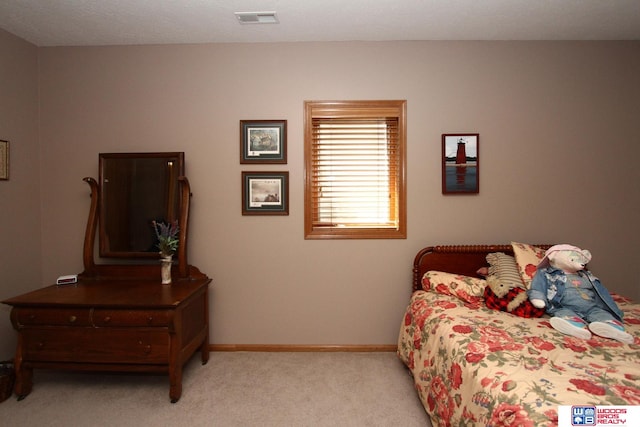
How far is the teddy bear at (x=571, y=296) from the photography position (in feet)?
6.02

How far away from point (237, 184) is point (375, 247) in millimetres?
1327

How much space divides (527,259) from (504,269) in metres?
0.18

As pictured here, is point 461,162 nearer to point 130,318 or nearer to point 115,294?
point 130,318

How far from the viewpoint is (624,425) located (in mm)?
1114

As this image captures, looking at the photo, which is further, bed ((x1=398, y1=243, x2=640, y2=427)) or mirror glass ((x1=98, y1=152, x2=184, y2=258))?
mirror glass ((x1=98, y1=152, x2=184, y2=258))

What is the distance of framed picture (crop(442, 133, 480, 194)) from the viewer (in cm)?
279

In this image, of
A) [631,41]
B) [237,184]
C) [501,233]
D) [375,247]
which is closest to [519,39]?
[631,41]

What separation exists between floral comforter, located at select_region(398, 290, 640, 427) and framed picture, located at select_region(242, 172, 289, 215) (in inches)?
56.6

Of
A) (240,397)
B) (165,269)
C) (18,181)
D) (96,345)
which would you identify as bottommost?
(240,397)

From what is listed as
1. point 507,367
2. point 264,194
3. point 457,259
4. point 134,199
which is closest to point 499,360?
point 507,367

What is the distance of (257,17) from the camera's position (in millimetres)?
2412

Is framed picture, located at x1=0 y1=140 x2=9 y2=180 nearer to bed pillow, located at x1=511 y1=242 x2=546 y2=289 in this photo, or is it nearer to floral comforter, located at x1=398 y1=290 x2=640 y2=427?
floral comforter, located at x1=398 y1=290 x2=640 y2=427

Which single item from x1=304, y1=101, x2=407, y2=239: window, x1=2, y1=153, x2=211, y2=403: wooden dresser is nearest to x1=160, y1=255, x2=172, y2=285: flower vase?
x1=2, y1=153, x2=211, y2=403: wooden dresser

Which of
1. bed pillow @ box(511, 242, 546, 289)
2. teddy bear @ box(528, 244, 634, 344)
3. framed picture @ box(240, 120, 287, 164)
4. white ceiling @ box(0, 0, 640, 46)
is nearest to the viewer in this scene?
teddy bear @ box(528, 244, 634, 344)
